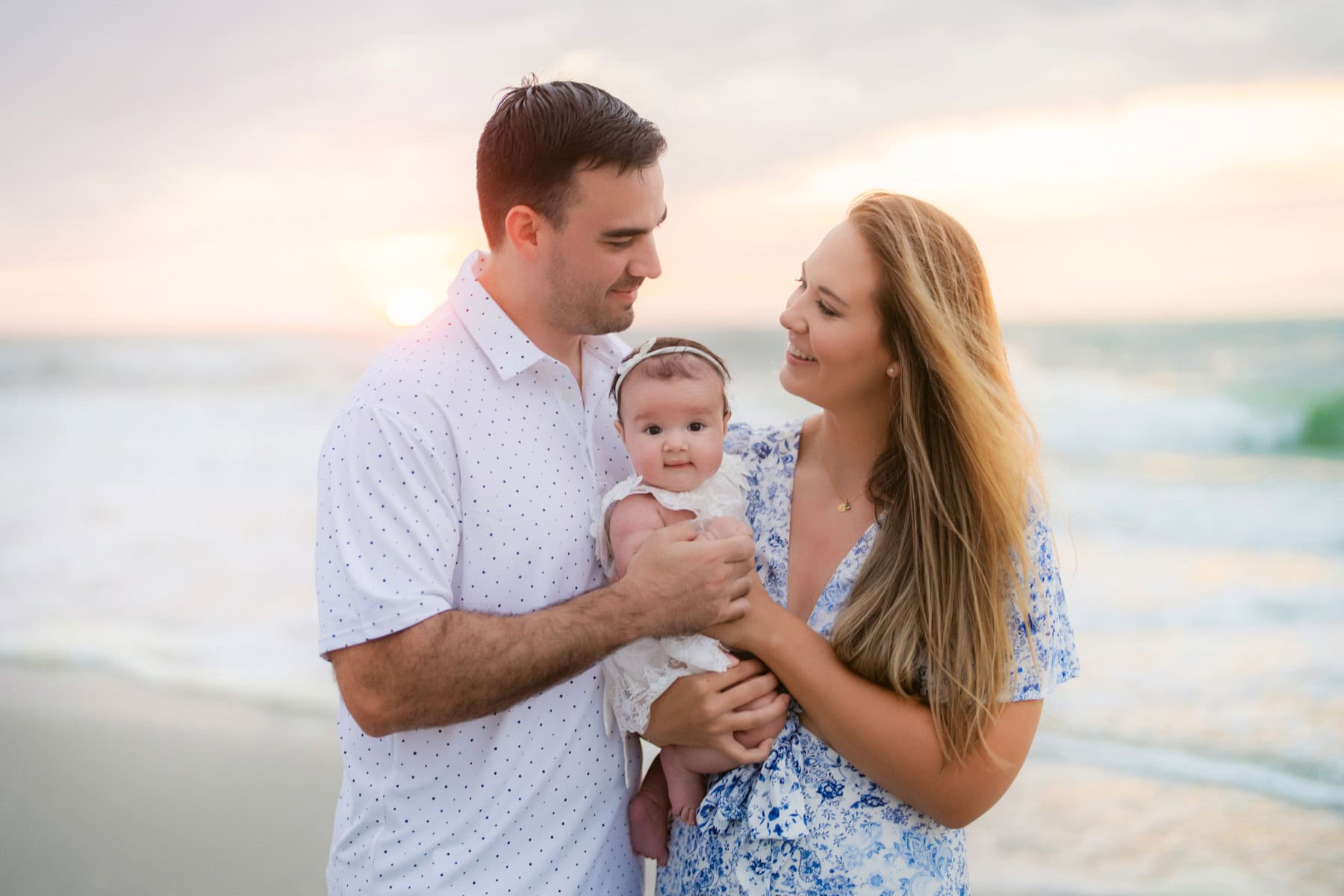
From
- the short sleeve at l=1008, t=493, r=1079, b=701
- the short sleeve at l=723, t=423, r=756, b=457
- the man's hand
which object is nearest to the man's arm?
the man's hand

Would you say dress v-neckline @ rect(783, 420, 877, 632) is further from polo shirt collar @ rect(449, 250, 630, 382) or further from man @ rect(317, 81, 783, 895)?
polo shirt collar @ rect(449, 250, 630, 382)

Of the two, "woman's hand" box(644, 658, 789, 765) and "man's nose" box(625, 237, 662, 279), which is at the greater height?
"man's nose" box(625, 237, 662, 279)

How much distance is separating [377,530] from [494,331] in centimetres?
53

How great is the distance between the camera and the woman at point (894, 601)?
213cm

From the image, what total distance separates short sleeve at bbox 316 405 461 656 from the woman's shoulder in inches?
33.1

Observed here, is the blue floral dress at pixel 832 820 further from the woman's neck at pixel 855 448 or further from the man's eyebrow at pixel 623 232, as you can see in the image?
the man's eyebrow at pixel 623 232

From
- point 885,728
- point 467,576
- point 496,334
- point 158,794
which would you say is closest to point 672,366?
point 496,334

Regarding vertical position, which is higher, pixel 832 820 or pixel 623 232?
pixel 623 232

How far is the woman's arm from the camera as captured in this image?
2100mm

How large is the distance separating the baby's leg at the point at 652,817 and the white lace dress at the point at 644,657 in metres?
0.16

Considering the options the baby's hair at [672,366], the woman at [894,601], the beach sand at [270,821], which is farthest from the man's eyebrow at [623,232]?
the beach sand at [270,821]

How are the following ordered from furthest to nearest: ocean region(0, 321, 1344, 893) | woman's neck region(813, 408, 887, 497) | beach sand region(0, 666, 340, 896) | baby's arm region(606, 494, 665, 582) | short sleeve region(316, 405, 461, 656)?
ocean region(0, 321, 1344, 893) < beach sand region(0, 666, 340, 896) < woman's neck region(813, 408, 887, 497) < baby's arm region(606, 494, 665, 582) < short sleeve region(316, 405, 461, 656)

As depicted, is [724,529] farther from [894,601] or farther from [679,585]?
[894,601]

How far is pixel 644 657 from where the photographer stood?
2.28 metres
